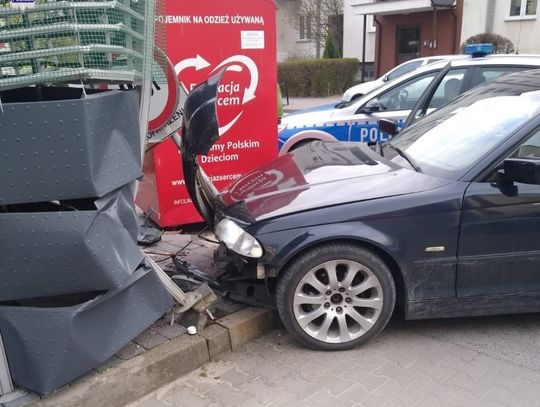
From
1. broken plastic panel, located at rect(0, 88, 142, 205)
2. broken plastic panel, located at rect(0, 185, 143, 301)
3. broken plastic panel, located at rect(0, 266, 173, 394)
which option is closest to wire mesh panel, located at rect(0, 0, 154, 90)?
broken plastic panel, located at rect(0, 88, 142, 205)

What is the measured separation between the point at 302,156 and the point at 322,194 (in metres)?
0.92

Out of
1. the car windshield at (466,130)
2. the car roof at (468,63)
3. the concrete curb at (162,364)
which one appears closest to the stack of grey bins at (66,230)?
the concrete curb at (162,364)

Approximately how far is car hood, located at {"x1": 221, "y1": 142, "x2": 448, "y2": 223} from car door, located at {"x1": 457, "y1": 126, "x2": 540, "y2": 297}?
28 cm

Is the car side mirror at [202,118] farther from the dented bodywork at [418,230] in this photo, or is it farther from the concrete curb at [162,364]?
the concrete curb at [162,364]

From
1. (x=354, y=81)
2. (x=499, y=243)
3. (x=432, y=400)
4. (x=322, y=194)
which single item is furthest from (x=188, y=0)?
(x=354, y=81)

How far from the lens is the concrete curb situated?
2795 millimetres

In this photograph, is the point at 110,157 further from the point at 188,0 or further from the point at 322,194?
the point at 188,0

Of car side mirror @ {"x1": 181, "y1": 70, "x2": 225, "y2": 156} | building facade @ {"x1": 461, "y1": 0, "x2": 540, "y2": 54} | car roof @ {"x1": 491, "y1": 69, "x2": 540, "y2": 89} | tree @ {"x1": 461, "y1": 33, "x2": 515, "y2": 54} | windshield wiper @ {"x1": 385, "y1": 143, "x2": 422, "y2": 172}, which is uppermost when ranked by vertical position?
building facade @ {"x1": 461, "y1": 0, "x2": 540, "y2": 54}

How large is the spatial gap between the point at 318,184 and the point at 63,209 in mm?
1574

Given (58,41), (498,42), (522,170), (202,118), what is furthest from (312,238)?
(498,42)

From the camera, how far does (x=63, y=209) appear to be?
285cm

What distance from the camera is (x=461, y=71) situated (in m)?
6.37

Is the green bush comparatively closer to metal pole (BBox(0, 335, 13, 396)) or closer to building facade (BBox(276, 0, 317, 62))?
building facade (BBox(276, 0, 317, 62))

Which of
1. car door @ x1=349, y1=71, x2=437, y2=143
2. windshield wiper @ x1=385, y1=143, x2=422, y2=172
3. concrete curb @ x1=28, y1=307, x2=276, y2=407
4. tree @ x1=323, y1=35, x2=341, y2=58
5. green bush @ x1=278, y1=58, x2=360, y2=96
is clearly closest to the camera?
concrete curb @ x1=28, y1=307, x2=276, y2=407
